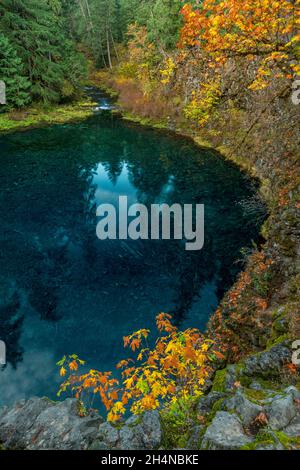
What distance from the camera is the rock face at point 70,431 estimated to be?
4691 millimetres

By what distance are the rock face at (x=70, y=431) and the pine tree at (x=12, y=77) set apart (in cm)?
4091

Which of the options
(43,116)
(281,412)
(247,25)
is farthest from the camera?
(43,116)

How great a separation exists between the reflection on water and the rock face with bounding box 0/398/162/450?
19.2 ft

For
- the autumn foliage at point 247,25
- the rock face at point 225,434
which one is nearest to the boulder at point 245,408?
the rock face at point 225,434

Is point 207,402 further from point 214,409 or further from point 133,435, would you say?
point 133,435

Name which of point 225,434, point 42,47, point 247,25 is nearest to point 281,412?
point 225,434

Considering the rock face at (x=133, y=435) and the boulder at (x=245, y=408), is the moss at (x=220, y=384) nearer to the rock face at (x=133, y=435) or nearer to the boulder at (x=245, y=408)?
the boulder at (x=245, y=408)

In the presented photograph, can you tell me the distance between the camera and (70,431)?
492cm

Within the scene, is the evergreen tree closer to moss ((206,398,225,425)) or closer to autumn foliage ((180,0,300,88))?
autumn foliage ((180,0,300,88))

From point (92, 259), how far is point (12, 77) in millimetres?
33453

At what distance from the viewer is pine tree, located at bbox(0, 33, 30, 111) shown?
37594mm

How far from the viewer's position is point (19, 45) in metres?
40.8

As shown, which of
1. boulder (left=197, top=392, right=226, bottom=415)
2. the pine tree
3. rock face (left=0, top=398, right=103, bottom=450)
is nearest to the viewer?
rock face (left=0, top=398, right=103, bottom=450)

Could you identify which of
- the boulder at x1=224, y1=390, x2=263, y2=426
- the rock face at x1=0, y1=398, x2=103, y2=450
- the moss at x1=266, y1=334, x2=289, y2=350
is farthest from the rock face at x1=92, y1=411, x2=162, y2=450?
the moss at x1=266, y1=334, x2=289, y2=350
